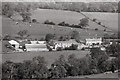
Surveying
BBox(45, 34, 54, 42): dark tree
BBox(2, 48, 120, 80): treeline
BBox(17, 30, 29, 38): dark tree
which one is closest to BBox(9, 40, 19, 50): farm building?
BBox(17, 30, 29, 38): dark tree

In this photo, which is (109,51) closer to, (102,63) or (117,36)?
(102,63)

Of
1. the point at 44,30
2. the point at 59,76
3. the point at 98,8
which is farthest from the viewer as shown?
the point at 98,8

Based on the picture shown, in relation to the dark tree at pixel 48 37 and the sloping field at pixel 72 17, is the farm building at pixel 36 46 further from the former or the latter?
the sloping field at pixel 72 17

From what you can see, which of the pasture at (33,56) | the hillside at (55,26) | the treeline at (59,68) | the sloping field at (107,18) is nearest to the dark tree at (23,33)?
the hillside at (55,26)

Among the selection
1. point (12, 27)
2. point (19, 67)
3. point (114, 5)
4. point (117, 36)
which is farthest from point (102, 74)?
point (114, 5)

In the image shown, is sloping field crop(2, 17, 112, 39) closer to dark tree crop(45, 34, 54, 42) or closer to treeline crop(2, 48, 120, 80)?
dark tree crop(45, 34, 54, 42)

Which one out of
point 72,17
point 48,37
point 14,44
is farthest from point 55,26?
point 14,44

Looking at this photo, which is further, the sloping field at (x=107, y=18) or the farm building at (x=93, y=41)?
the sloping field at (x=107, y=18)
